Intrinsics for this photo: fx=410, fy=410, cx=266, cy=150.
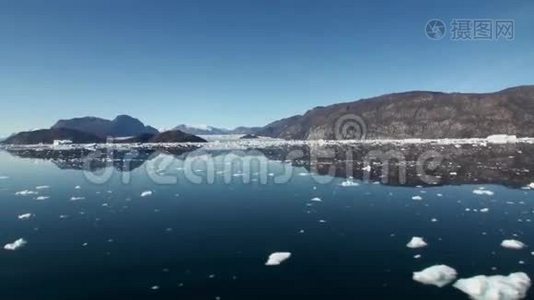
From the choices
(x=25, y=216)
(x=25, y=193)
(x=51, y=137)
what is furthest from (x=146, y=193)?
(x=51, y=137)

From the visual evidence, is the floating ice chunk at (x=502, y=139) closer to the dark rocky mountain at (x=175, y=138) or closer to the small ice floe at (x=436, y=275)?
the dark rocky mountain at (x=175, y=138)

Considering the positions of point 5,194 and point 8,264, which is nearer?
point 8,264

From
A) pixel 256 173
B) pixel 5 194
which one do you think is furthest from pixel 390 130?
pixel 5 194

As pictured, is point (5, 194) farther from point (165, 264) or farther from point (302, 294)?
point (302, 294)

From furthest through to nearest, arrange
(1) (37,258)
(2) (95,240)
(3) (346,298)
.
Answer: (2) (95,240)
(1) (37,258)
(3) (346,298)

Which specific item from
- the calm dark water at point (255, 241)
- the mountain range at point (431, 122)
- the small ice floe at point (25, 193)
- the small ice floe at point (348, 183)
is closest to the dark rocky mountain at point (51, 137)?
the mountain range at point (431, 122)

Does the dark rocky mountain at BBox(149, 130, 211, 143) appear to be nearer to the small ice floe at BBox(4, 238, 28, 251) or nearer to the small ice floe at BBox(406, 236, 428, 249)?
the small ice floe at BBox(4, 238, 28, 251)
